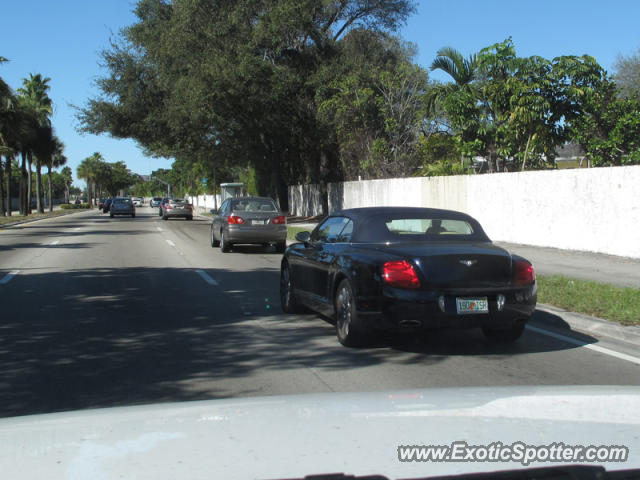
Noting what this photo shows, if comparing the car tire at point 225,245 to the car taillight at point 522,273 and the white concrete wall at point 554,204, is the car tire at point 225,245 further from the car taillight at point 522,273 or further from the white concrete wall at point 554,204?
the car taillight at point 522,273

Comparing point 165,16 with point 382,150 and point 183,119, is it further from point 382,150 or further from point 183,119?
point 382,150

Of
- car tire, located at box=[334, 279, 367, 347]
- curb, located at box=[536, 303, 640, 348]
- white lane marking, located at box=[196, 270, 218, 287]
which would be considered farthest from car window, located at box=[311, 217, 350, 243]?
white lane marking, located at box=[196, 270, 218, 287]

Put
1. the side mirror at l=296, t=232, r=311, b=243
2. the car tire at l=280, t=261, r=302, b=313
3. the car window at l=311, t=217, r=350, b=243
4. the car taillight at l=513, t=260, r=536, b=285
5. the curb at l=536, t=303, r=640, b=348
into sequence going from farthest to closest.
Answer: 1. the car tire at l=280, t=261, r=302, b=313
2. the side mirror at l=296, t=232, r=311, b=243
3. the car window at l=311, t=217, r=350, b=243
4. the curb at l=536, t=303, r=640, b=348
5. the car taillight at l=513, t=260, r=536, b=285

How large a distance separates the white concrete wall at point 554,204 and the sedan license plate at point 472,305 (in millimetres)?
9044

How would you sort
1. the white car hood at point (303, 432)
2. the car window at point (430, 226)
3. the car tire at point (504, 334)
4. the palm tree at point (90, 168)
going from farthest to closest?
1. the palm tree at point (90, 168)
2. the car window at point (430, 226)
3. the car tire at point (504, 334)
4. the white car hood at point (303, 432)

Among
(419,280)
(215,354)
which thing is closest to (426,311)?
(419,280)

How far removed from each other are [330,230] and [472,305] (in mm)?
2481

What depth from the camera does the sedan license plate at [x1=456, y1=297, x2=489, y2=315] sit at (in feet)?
22.3

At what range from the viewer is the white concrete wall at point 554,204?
14812 mm

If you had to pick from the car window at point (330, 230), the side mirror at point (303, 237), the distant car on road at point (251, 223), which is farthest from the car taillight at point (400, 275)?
the distant car on road at point (251, 223)

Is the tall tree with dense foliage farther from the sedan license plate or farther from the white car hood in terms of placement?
the white car hood

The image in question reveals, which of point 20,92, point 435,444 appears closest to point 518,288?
point 435,444

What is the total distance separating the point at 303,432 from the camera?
2658 mm

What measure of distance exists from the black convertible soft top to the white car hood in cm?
434
